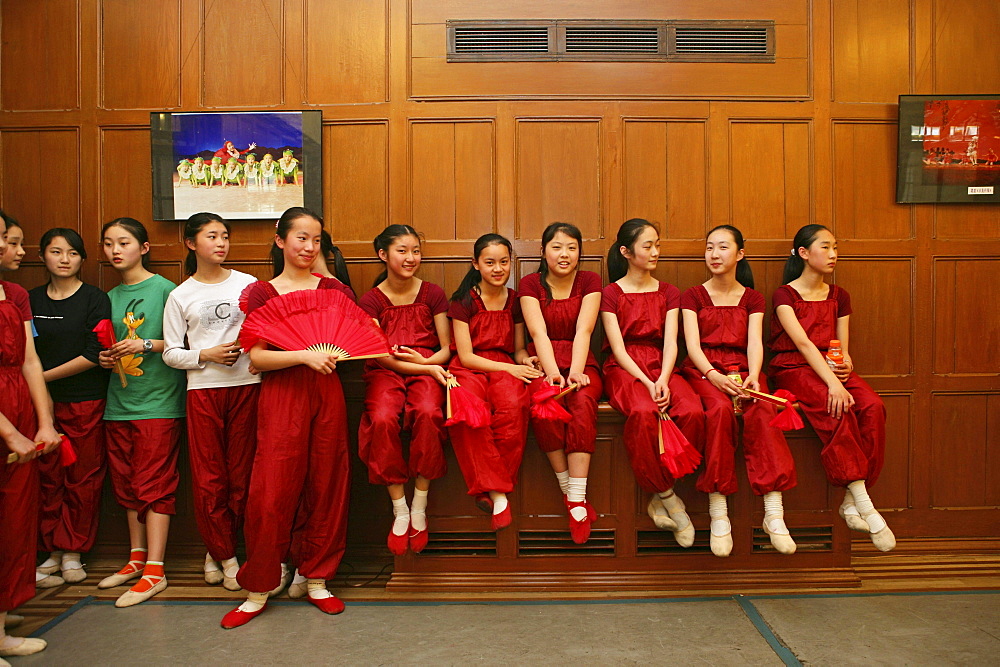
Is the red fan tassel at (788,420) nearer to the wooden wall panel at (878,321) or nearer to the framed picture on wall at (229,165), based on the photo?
the wooden wall panel at (878,321)

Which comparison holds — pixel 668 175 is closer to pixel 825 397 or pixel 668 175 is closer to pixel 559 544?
pixel 825 397

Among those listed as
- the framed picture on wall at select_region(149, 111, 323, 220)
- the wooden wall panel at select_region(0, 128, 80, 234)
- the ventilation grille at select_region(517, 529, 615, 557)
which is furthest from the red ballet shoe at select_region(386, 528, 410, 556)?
the wooden wall panel at select_region(0, 128, 80, 234)

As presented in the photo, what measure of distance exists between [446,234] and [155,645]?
230 centimetres

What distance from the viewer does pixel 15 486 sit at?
88.0 inches

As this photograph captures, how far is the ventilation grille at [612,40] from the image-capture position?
3387mm

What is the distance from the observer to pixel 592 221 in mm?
3396

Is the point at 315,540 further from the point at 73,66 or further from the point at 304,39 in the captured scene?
the point at 73,66

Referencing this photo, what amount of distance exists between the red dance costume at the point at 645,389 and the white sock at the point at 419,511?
0.94 m

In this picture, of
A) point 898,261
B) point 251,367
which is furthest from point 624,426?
point 898,261

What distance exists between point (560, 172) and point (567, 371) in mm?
1187

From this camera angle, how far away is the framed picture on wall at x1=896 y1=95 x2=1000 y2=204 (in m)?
3.40

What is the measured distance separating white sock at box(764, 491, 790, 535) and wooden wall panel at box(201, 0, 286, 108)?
3.27 meters

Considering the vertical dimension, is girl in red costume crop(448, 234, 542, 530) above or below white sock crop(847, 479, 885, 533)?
above

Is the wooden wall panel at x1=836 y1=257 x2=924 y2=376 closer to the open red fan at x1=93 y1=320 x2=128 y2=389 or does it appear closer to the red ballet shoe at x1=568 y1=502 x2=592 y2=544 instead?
the red ballet shoe at x1=568 y1=502 x2=592 y2=544
